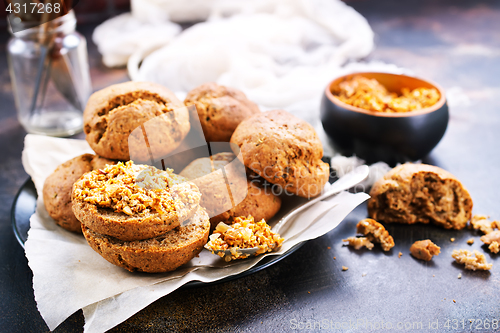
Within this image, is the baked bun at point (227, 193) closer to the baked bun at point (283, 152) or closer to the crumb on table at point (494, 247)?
the baked bun at point (283, 152)

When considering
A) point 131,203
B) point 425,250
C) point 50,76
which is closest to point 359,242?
point 425,250

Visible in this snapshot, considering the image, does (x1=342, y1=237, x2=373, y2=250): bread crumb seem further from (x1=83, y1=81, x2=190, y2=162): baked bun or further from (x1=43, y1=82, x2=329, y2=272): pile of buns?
(x1=83, y1=81, x2=190, y2=162): baked bun

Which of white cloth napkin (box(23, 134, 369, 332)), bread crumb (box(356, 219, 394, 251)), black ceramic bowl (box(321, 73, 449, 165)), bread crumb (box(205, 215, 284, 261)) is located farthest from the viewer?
black ceramic bowl (box(321, 73, 449, 165))

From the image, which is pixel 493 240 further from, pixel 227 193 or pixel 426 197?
pixel 227 193

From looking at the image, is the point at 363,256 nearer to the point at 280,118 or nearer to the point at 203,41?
the point at 280,118

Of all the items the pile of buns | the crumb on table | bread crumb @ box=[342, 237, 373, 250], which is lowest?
the crumb on table

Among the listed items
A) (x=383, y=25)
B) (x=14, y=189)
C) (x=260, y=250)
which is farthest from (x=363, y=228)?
(x=383, y=25)

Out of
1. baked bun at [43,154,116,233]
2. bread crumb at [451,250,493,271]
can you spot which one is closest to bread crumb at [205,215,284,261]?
baked bun at [43,154,116,233]

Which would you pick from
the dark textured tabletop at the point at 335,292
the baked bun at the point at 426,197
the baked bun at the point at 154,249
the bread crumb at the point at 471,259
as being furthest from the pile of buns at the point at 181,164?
the bread crumb at the point at 471,259
